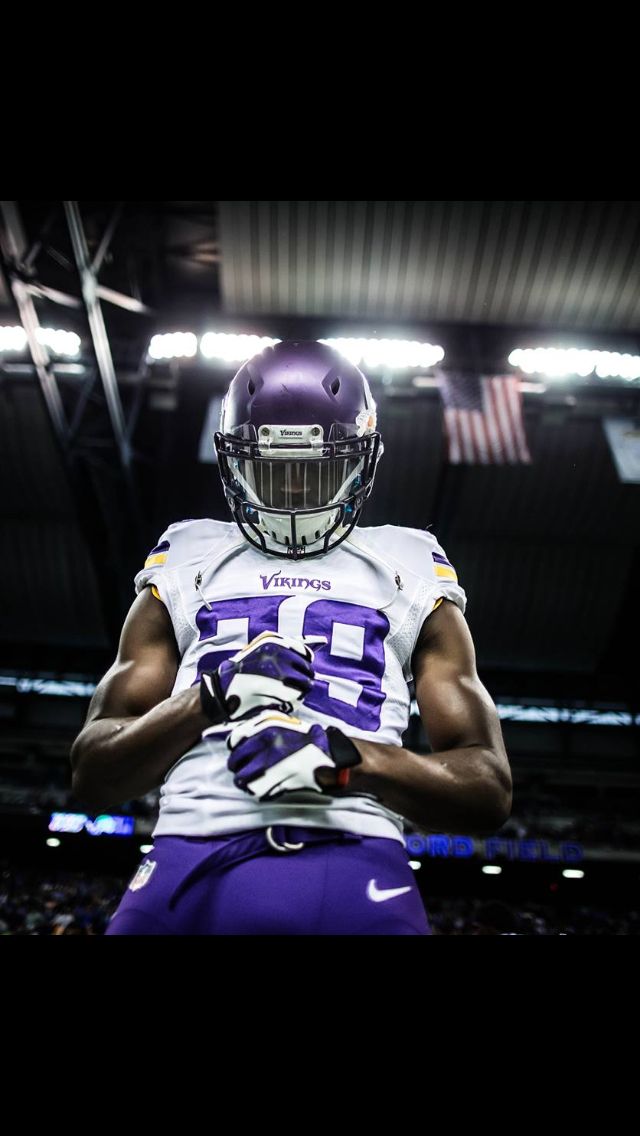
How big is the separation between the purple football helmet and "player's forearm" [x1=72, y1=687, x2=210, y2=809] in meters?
0.53

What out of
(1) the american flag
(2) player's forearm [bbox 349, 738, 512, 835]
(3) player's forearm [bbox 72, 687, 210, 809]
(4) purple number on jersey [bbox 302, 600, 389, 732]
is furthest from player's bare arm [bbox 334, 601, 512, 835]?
(1) the american flag

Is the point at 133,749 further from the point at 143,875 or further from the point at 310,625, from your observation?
the point at 310,625

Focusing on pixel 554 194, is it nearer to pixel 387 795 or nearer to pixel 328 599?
pixel 328 599

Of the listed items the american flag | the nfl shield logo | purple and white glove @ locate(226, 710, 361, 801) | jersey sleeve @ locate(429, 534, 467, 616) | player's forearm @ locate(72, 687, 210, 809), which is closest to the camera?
purple and white glove @ locate(226, 710, 361, 801)

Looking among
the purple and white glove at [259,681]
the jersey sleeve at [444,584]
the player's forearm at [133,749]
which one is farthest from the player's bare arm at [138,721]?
the jersey sleeve at [444,584]

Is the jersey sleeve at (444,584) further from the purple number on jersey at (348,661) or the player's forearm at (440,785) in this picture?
the player's forearm at (440,785)

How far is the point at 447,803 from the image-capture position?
4.41ft

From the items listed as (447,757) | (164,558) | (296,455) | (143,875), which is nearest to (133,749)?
(143,875)

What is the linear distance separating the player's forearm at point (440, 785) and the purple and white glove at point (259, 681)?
7.9 inches

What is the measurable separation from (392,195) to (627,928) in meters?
11.9

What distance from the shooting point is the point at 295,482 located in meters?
1.71

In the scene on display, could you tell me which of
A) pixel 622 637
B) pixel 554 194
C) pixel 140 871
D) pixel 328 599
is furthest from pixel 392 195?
pixel 622 637

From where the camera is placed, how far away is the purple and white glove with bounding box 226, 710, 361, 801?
1.12m

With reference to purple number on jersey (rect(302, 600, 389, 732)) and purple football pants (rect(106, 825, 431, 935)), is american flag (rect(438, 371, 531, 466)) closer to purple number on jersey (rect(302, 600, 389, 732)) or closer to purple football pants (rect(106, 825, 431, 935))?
purple number on jersey (rect(302, 600, 389, 732))
